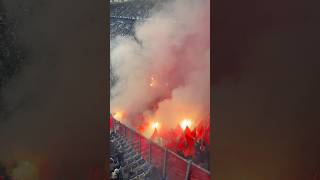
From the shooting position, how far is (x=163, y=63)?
10.2ft

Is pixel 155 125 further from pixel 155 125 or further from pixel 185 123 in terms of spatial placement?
pixel 185 123

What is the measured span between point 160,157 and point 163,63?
743 millimetres

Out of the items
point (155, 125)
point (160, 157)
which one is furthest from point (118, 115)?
point (160, 157)

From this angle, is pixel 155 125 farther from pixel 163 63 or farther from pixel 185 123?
pixel 163 63

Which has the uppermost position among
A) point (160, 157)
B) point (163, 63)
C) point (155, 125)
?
point (163, 63)

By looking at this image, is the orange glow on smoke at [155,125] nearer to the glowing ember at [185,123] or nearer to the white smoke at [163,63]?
the white smoke at [163,63]

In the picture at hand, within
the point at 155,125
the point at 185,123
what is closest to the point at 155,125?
the point at 155,125

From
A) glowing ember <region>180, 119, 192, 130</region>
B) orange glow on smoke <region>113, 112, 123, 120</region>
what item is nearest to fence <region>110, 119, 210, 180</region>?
orange glow on smoke <region>113, 112, 123, 120</region>

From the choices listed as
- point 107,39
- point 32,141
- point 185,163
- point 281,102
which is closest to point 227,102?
point 281,102

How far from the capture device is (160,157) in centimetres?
311

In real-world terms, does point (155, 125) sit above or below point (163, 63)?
below

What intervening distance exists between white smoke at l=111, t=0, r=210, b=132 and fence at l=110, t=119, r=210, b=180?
113 millimetres

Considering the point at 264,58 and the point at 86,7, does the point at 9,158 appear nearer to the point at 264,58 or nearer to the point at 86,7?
the point at 86,7

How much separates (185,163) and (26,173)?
1232 millimetres
